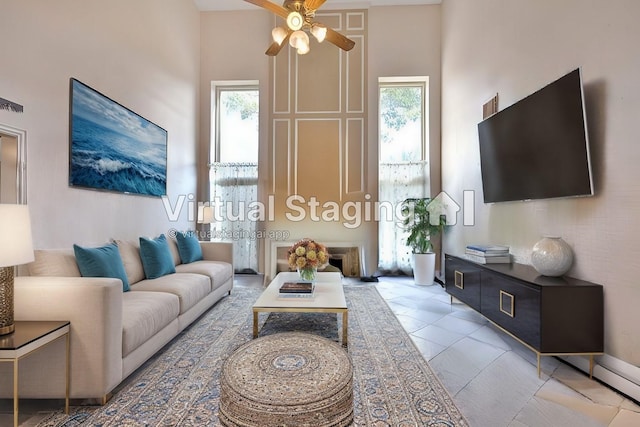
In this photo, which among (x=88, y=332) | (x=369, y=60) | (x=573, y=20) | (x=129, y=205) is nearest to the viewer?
(x=88, y=332)

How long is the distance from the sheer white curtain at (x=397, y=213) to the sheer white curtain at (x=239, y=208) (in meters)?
2.18

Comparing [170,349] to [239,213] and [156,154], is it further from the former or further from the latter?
[239,213]

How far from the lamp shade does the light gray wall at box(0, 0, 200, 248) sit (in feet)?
2.90

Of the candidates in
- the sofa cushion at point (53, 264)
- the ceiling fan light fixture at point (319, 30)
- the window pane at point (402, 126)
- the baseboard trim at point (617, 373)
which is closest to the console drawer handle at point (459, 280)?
the baseboard trim at point (617, 373)

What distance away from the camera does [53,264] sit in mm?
2184

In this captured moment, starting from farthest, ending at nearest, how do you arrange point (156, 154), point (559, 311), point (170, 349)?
point (156, 154), point (170, 349), point (559, 311)

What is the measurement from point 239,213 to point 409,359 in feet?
12.7

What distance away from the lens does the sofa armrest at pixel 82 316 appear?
1.69 m

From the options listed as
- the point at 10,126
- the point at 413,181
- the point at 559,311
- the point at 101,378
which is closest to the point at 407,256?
the point at 413,181

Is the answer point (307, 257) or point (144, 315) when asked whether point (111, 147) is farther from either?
point (307, 257)

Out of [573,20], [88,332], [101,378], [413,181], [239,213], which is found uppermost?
[573,20]

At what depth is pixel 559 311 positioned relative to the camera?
6.70 feet

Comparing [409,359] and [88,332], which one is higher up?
[88,332]

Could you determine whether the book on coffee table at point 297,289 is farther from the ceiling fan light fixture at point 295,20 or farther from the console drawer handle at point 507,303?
the ceiling fan light fixture at point 295,20
